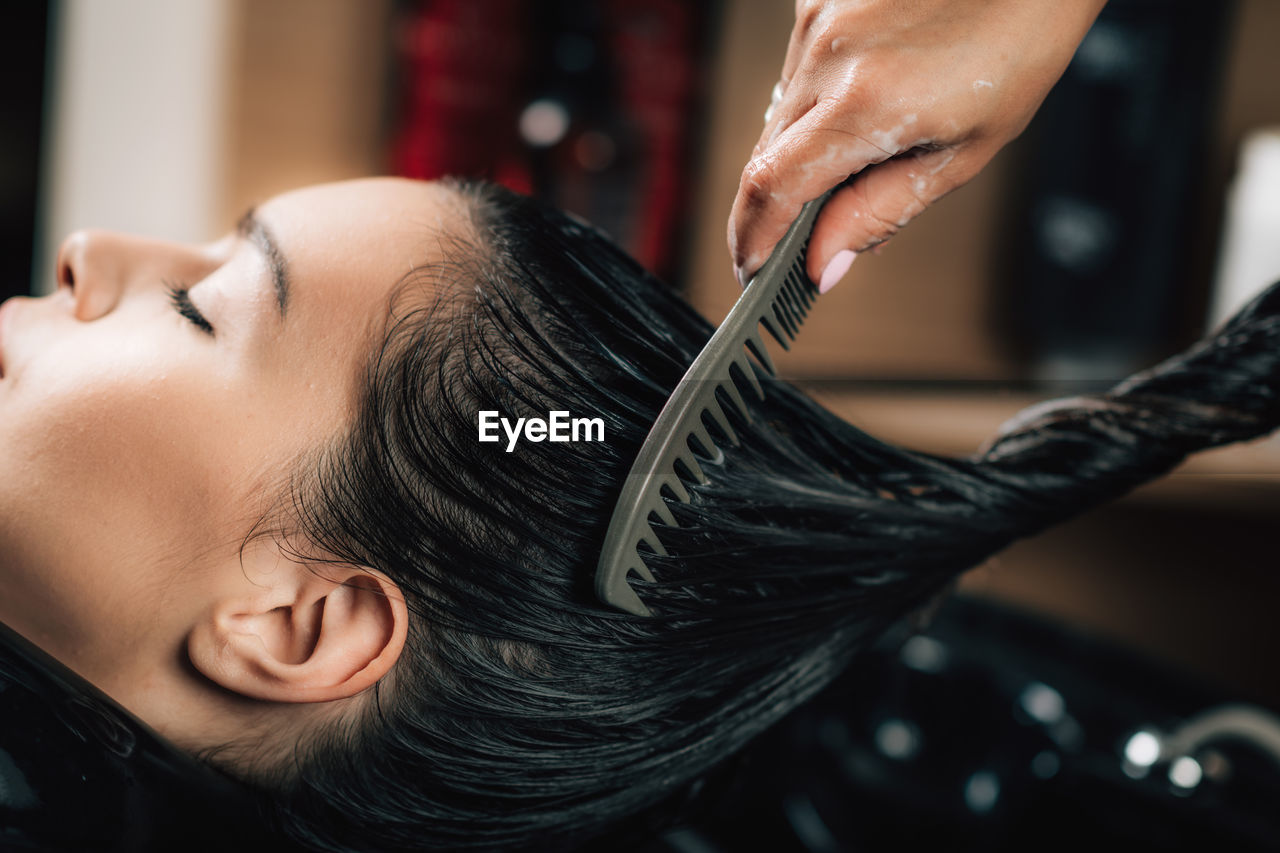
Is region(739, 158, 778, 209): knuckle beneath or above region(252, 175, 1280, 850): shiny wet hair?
above

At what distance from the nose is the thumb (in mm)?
396

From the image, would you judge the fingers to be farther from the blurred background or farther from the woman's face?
the blurred background

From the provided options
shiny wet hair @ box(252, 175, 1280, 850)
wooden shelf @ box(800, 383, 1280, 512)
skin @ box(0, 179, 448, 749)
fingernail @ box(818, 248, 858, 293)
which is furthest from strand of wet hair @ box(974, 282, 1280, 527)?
wooden shelf @ box(800, 383, 1280, 512)

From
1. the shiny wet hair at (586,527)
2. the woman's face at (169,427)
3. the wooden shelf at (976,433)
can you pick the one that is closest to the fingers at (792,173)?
the shiny wet hair at (586,527)

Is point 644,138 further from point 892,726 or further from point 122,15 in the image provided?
point 892,726

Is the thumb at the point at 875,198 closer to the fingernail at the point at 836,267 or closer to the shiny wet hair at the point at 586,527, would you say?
the fingernail at the point at 836,267

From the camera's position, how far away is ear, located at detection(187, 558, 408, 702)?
51 centimetres

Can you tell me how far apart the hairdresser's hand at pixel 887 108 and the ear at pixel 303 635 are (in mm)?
283

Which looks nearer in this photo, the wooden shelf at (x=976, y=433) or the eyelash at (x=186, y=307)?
the eyelash at (x=186, y=307)

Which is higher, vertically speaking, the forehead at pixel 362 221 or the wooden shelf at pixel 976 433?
the forehead at pixel 362 221

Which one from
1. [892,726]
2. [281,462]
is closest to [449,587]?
[281,462]

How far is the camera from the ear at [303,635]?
1.67ft

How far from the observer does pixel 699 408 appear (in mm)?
452

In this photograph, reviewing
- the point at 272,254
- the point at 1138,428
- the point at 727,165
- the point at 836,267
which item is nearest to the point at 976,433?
the point at 727,165
